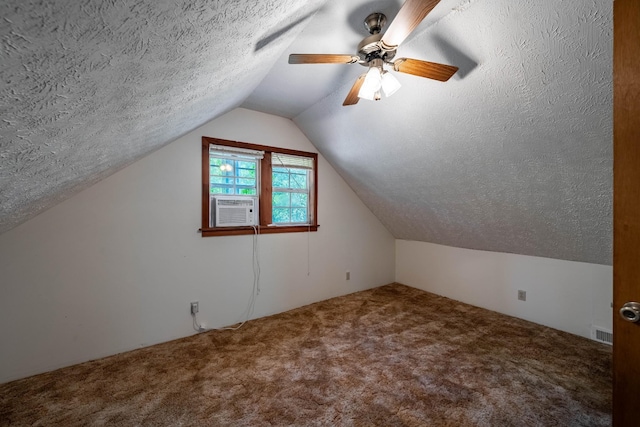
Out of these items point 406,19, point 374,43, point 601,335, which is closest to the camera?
point 406,19

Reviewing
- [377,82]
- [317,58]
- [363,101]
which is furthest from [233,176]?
[377,82]

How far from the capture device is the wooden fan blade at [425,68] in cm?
150

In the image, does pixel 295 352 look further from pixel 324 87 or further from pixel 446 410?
pixel 324 87

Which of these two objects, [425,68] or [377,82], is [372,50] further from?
[425,68]

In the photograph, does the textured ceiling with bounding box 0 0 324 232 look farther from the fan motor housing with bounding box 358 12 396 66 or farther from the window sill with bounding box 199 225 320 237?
the window sill with bounding box 199 225 320 237

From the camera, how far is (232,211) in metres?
2.94

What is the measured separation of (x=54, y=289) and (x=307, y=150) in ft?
9.19

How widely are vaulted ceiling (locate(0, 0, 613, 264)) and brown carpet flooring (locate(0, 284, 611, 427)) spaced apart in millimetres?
1200

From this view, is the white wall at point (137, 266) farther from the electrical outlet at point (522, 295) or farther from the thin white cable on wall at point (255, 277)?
the electrical outlet at point (522, 295)

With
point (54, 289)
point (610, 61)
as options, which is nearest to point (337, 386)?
point (54, 289)

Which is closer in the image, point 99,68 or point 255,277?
point 99,68

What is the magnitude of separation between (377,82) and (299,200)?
2.16m

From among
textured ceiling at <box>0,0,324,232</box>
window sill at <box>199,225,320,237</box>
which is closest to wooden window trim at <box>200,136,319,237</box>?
window sill at <box>199,225,320,237</box>

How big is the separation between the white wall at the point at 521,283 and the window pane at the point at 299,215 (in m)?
1.86
